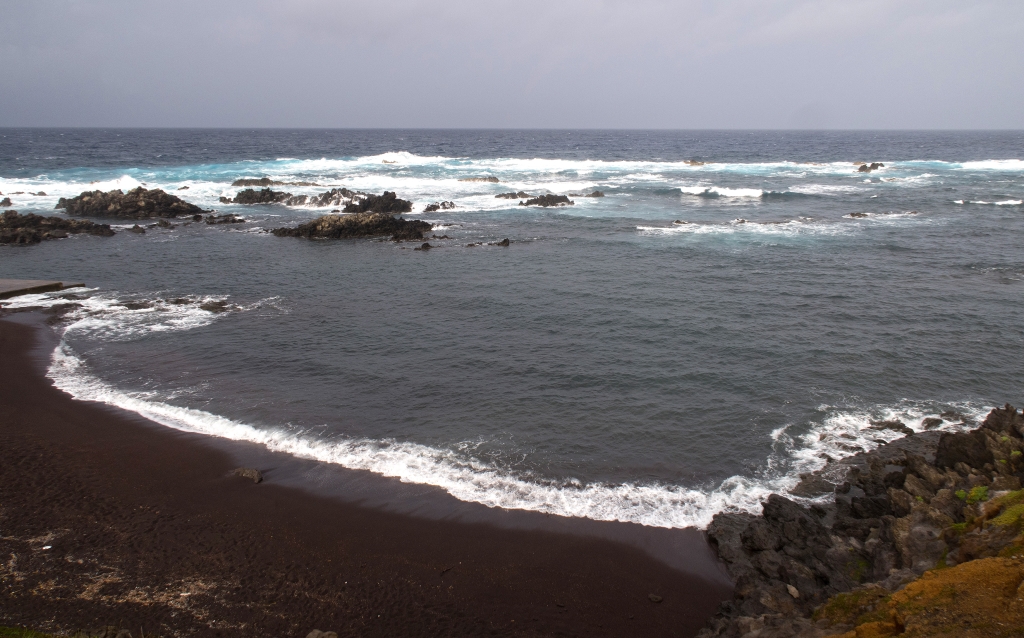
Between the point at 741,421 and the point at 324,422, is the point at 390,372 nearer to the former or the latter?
the point at 324,422

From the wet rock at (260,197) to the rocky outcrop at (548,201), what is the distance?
22514mm

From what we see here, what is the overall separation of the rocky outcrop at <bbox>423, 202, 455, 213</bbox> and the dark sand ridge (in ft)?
133

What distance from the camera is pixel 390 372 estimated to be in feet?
64.7

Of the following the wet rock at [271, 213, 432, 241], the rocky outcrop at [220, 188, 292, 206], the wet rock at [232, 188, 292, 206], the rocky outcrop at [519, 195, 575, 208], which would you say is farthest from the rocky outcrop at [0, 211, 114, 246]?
the rocky outcrop at [519, 195, 575, 208]

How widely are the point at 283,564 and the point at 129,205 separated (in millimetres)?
50428

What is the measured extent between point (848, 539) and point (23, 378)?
73.8 ft

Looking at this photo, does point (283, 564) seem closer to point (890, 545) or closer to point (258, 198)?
point (890, 545)

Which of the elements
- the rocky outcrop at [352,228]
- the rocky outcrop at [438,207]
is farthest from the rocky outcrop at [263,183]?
the rocky outcrop at [352,228]

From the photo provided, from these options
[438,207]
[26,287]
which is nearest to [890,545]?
[26,287]

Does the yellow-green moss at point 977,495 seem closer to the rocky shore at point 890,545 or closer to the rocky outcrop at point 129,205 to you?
the rocky shore at point 890,545

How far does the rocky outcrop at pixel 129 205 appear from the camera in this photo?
2010 inches

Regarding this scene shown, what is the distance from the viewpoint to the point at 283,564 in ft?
37.2

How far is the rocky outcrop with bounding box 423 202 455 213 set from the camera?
53.3 meters

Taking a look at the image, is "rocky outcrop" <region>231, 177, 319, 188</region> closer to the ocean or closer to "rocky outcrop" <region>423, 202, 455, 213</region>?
the ocean
